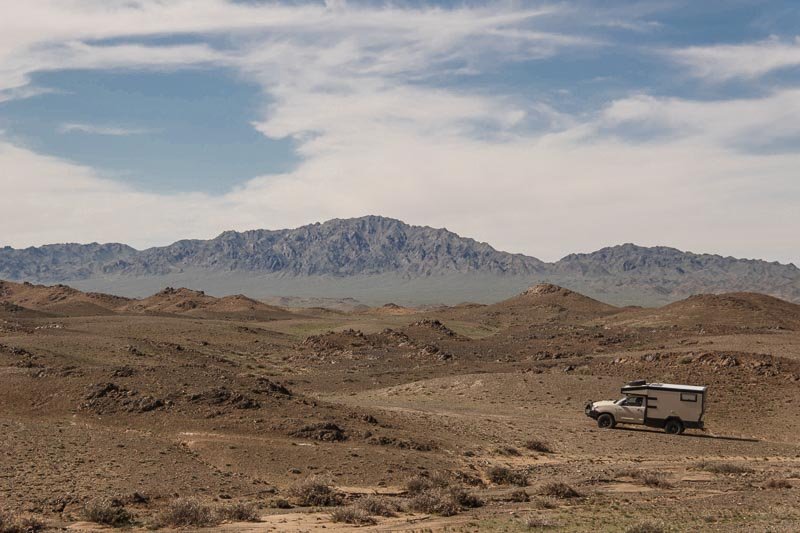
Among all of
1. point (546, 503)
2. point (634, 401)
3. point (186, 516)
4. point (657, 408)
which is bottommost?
point (186, 516)

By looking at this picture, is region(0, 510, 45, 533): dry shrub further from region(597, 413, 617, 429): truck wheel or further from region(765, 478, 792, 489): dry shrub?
region(597, 413, 617, 429): truck wheel

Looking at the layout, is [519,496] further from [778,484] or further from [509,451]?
[778,484]

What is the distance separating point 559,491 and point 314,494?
7527mm

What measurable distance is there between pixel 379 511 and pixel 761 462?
19.2 meters

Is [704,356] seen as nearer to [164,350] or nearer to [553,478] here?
[553,478]

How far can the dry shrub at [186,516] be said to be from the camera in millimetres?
19875

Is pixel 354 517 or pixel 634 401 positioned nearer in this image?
pixel 354 517

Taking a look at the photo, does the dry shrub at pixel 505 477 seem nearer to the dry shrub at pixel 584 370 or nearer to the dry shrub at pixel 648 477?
the dry shrub at pixel 648 477

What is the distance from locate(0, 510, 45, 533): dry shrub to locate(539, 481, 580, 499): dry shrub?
1439 cm

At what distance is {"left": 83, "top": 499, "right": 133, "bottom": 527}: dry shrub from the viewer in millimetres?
20125

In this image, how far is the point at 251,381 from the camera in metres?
40.8

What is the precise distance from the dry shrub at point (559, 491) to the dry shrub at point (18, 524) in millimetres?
14391

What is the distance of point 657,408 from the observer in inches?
1538

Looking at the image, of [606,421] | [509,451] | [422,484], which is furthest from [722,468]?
[422,484]
